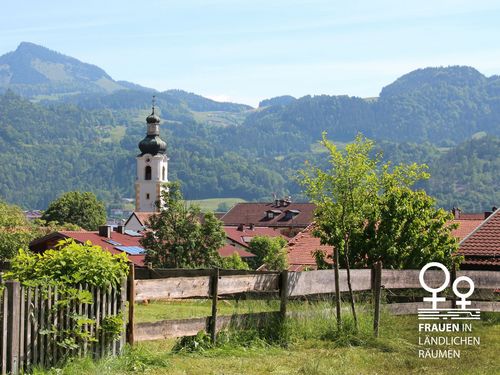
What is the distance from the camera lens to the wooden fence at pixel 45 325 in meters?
11.3

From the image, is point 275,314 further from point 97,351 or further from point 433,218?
point 433,218

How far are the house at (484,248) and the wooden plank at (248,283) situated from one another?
563 inches

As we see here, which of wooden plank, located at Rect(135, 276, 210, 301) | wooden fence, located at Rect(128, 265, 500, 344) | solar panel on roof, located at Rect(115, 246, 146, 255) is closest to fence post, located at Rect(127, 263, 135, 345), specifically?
wooden fence, located at Rect(128, 265, 500, 344)

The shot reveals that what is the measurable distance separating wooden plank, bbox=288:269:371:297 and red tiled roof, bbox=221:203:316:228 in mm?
135141

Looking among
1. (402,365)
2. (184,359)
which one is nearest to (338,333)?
(402,365)

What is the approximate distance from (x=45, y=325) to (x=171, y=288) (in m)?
2.49

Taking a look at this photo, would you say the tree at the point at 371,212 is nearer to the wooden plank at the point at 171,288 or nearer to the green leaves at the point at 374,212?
the green leaves at the point at 374,212

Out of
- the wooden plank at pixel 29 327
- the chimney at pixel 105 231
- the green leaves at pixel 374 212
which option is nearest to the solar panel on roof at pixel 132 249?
the chimney at pixel 105 231

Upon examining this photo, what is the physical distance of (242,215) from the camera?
168 meters

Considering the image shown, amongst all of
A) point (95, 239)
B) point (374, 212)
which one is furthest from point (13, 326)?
point (95, 239)

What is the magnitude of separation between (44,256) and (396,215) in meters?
16.3

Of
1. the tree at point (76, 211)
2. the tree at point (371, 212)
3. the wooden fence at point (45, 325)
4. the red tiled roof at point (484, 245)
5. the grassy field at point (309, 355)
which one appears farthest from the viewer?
the tree at point (76, 211)

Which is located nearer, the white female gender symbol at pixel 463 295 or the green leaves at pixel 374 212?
the green leaves at pixel 374 212

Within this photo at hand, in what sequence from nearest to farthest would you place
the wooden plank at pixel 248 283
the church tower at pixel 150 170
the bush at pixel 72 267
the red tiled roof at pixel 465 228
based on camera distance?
the bush at pixel 72 267
the wooden plank at pixel 248 283
the red tiled roof at pixel 465 228
the church tower at pixel 150 170
